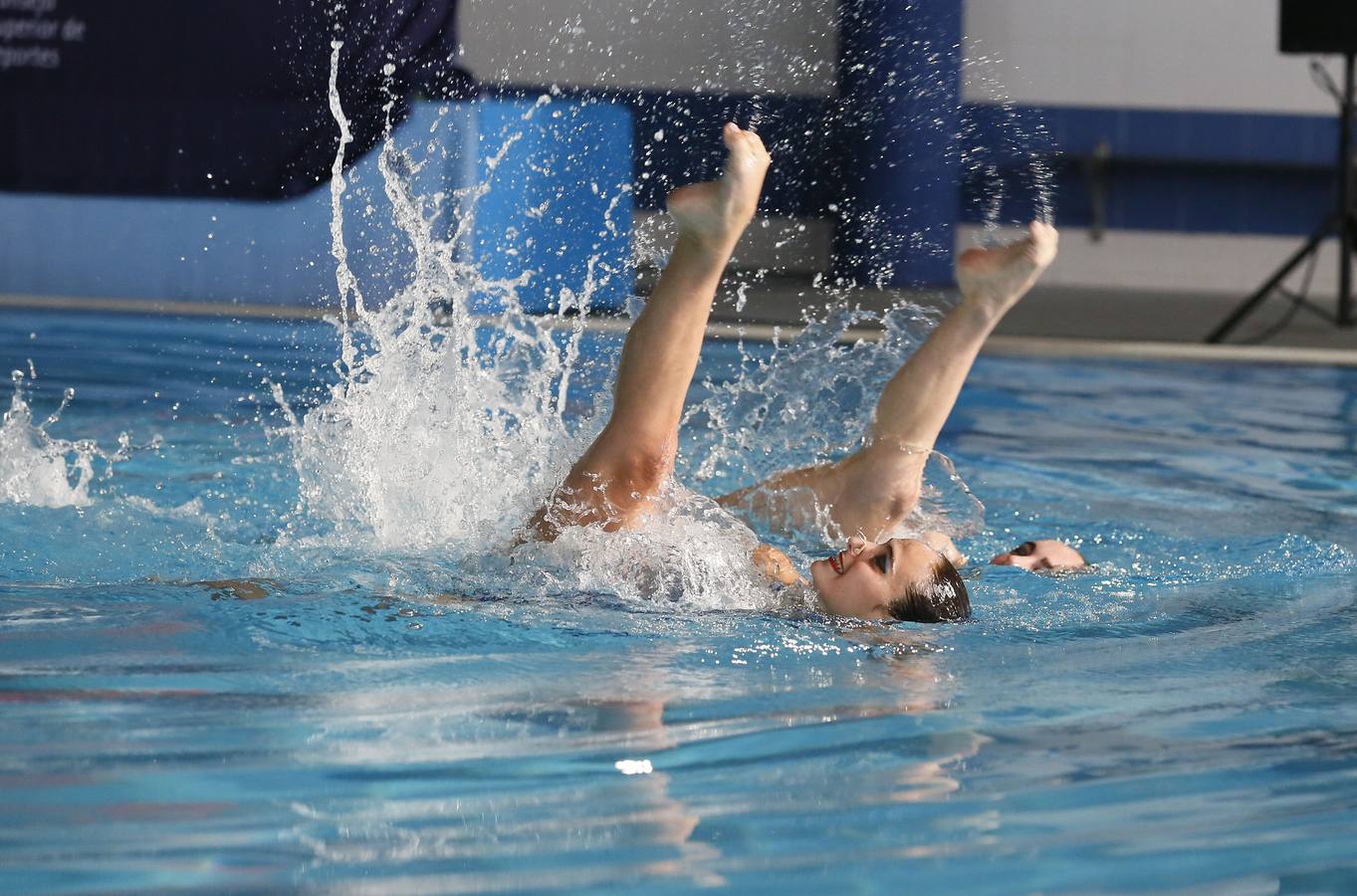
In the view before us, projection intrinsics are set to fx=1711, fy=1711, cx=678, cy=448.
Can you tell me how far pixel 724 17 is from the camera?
8320 mm

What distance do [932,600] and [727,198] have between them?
77 centimetres

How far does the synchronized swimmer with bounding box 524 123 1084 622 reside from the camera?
2.86m

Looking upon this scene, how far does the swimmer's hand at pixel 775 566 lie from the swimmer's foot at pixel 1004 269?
59 centimetres

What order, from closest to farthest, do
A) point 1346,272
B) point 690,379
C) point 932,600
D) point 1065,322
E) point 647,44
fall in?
1. point 932,600
2. point 690,379
3. point 1346,272
4. point 1065,322
5. point 647,44

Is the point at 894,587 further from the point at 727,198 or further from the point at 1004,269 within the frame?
the point at 727,198

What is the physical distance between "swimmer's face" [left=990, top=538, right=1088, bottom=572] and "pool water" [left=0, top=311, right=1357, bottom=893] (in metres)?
0.04

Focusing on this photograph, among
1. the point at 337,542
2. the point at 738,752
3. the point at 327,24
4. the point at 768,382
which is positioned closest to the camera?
the point at 738,752

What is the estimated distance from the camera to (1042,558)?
3498 millimetres

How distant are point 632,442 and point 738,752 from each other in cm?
85

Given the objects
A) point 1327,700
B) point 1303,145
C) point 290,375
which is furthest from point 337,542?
point 1303,145

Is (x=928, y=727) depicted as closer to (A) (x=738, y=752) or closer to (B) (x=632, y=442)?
(A) (x=738, y=752)

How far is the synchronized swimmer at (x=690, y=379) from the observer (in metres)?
2.86

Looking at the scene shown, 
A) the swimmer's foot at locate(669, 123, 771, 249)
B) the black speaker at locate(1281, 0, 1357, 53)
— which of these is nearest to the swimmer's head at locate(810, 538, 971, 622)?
the swimmer's foot at locate(669, 123, 771, 249)

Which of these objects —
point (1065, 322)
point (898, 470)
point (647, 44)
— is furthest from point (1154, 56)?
point (898, 470)
